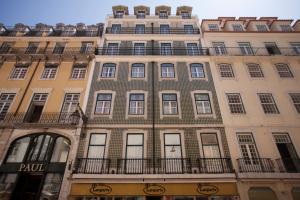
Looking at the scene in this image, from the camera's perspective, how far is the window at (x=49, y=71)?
17.7 meters

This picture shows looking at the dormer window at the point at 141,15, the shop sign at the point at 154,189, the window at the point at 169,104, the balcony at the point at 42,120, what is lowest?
the shop sign at the point at 154,189

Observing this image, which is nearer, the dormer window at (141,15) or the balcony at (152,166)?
the balcony at (152,166)

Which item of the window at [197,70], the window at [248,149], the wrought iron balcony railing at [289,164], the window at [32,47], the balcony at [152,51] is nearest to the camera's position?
the wrought iron balcony railing at [289,164]

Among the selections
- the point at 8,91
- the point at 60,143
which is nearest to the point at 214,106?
the point at 60,143

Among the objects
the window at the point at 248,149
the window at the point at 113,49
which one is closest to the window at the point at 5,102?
the window at the point at 113,49

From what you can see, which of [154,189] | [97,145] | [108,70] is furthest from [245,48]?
[97,145]

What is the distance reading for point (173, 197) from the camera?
12.1 meters

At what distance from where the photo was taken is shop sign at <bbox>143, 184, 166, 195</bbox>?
39.4 feet

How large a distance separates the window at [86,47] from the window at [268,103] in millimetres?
15995

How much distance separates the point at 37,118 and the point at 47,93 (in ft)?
7.10

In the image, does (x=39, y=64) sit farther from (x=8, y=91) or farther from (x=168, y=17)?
(x=168, y=17)

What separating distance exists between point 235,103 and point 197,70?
4474mm

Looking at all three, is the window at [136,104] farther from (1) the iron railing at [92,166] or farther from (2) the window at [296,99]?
(2) the window at [296,99]

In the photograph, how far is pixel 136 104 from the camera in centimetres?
1599
